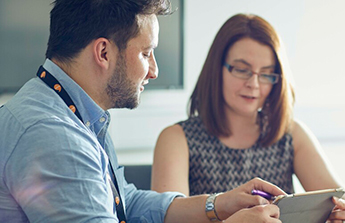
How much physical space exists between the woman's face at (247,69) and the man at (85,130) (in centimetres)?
60

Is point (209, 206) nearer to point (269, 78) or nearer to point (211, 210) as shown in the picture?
point (211, 210)

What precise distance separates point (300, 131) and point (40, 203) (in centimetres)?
137

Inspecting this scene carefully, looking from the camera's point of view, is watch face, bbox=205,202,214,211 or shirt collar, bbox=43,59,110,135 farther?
watch face, bbox=205,202,214,211

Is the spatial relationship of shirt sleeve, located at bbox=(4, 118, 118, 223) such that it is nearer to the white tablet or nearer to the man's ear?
the man's ear

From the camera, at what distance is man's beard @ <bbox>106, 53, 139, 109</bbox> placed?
121 centimetres

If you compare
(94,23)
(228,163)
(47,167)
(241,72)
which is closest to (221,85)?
(241,72)

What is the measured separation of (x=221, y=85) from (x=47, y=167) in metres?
1.19

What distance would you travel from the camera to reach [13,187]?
3.18 feet

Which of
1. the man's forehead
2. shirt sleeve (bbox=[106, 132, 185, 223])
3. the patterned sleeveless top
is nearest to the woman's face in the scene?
the patterned sleeveless top

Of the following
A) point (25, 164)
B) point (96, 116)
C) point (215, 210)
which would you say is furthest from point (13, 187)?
point (215, 210)

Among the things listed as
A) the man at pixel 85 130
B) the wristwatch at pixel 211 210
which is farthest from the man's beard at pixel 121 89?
the wristwatch at pixel 211 210

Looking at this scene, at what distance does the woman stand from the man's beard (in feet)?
2.13

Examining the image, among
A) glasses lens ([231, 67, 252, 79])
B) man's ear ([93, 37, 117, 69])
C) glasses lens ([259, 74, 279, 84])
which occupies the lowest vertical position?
glasses lens ([259, 74, 279, 84])

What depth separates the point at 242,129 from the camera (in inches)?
81.4
